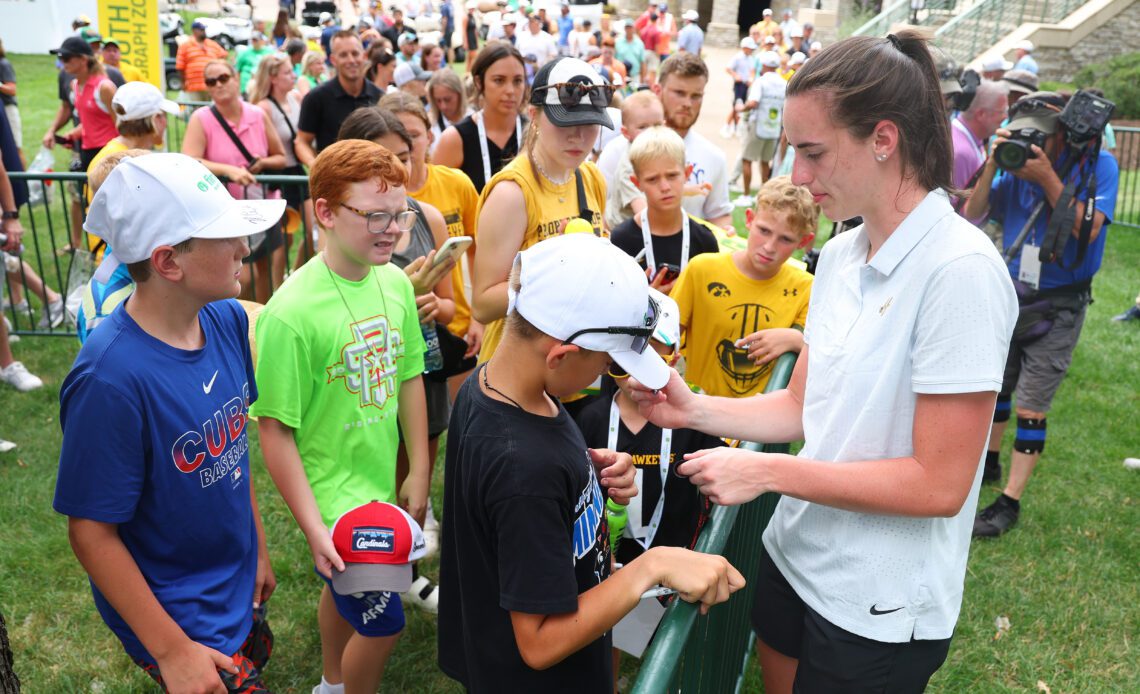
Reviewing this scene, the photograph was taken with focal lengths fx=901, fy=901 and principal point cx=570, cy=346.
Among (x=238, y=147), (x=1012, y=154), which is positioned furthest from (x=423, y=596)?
(x=238, y=147)

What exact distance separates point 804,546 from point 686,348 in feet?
6.32

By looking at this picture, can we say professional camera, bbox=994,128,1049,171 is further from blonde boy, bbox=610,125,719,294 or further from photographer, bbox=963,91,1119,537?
blonde boy, bbox=610,125,719,294

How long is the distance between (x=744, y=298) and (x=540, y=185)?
3.41ft

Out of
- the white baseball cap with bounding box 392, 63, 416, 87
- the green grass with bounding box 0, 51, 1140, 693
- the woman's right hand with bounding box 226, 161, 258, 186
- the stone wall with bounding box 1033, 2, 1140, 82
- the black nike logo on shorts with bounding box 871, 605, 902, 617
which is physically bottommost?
the green grass with bounding box 0, 51, 1140, 693

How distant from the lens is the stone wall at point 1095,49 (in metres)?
22.1

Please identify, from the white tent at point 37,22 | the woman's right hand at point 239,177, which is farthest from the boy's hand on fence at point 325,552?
the white tent at point 37,22

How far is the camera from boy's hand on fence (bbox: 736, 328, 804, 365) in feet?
12.0

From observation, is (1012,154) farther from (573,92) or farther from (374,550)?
(374,550)

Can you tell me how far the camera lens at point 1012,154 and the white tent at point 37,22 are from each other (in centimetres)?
2928

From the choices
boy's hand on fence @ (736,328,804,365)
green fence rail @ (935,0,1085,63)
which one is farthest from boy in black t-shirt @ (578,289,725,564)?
green fence rail @ (935,0,1085,63)

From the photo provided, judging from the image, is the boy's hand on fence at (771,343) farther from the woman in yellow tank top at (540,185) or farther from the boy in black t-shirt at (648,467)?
the woman in yellow tank top at (540,185)

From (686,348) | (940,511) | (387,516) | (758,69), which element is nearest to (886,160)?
(940,511)

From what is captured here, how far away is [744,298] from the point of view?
4.03m

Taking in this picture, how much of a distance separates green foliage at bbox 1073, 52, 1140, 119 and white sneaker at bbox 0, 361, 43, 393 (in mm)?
18881
